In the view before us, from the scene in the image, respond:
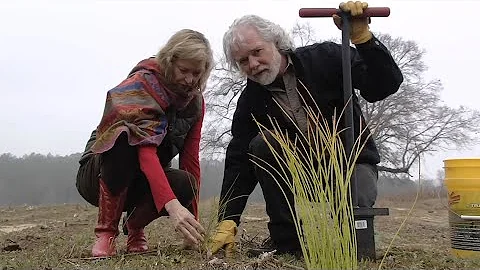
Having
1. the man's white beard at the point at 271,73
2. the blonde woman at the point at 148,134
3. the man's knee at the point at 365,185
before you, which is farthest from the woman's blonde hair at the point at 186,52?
the man's knee at the point at 365,185

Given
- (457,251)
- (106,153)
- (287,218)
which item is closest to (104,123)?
(106,153)

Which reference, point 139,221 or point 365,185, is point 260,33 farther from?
point 139,221

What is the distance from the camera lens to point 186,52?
102 inches

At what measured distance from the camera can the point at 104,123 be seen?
8.89ft

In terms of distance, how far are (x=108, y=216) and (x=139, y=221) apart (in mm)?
300

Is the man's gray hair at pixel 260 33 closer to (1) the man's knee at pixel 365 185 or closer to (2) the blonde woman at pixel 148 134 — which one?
(2) the blonde woman at pixel 148 134

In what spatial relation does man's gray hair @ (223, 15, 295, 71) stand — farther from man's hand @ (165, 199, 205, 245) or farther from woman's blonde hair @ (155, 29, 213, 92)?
man's hand @ (165, 199, 205, 245)

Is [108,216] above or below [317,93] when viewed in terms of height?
below

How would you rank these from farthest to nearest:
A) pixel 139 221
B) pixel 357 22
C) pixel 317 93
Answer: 1. pixel 139 221
2. pixel 317 93
3. pixel 357 22

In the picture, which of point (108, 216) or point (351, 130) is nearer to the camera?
point (351, 130)

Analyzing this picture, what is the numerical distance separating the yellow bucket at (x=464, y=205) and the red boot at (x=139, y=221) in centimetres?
162

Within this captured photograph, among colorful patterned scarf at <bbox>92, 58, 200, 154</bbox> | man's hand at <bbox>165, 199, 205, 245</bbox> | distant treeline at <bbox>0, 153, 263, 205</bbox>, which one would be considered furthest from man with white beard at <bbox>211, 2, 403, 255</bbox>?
distant treeline at <bbox>0, 153, 263, 205</bbox>

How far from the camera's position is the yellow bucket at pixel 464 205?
2752 millimetres

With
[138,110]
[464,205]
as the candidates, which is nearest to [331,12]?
[138,110]
